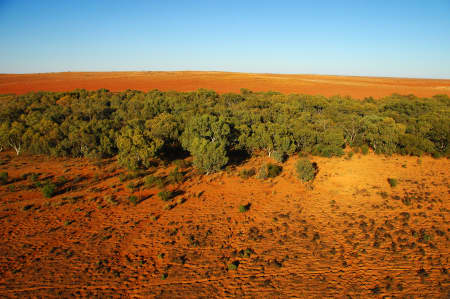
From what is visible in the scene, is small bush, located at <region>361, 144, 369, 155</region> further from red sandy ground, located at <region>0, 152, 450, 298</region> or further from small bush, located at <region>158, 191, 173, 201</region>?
small bush, located at <region>158, 191, 173, 201</region>

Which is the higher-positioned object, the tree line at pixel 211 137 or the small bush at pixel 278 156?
the tree line at pixel 211 137

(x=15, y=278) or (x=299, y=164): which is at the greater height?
(x=299, y=164)

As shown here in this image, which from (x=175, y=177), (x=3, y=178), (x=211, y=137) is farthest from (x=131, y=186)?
(x=3, y=178)

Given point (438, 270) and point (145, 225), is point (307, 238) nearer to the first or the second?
point (438, 270)

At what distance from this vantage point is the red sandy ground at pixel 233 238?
1114 centimetres

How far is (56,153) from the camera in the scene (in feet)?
82.0

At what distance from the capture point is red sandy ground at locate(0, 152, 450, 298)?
1114cm

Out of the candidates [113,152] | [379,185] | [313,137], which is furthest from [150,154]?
[379,185]

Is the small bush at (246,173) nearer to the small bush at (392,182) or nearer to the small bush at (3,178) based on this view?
the small bush at (392,182)

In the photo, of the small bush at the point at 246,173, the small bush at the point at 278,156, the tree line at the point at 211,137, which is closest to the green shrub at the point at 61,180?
the tree line at the point at 211,137

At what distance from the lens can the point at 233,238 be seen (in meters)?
14.4

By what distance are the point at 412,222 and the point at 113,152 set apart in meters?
28.0

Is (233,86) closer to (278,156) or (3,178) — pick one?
(278,156)

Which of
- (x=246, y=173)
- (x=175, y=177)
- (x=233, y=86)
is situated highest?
(x=233, y=86)
